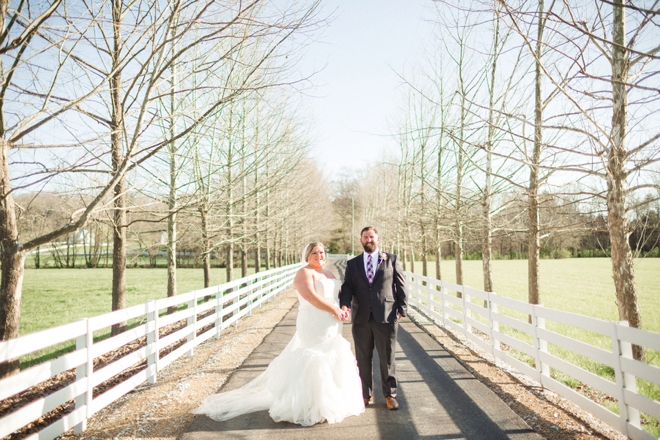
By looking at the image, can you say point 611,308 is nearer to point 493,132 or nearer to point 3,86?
point 493,132

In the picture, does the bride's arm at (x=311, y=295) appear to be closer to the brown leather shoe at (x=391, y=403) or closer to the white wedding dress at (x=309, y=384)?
the white wedding dress at (x=309, y=384)

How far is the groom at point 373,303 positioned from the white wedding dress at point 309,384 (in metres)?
0.24

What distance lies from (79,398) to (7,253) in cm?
214

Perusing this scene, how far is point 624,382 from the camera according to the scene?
404cm

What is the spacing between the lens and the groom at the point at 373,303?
496 cm

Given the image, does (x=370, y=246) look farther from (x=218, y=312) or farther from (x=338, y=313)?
(x=218, y=312)

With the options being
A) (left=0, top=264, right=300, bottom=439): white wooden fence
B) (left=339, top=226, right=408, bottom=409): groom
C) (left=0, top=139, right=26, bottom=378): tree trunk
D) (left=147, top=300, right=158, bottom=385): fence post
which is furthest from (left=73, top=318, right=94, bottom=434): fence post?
(left=339, top=226, right=408, bottom=409): groom

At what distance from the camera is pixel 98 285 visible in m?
30.0

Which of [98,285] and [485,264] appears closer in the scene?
[485,264]

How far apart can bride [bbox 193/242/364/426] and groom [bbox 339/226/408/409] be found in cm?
21

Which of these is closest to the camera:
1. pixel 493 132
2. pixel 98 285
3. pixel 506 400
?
pixel 506 400

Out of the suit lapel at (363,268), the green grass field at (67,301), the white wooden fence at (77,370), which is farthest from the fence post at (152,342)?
the green grass field at (67,301)

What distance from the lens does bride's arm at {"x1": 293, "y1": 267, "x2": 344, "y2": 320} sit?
497 cm

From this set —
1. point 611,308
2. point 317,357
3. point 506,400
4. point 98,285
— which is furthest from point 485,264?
point 98,285
